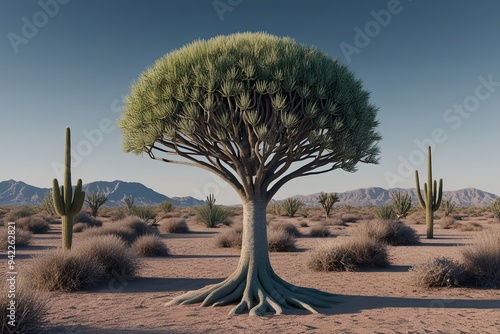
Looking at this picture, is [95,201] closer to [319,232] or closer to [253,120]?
[319,232]

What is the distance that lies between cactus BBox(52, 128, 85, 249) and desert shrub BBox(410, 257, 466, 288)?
10.0 metres

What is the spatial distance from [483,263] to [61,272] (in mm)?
9946

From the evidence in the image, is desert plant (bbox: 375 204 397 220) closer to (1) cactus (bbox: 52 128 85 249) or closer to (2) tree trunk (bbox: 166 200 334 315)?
(1) cactus (bbox: 52 128 85 249)

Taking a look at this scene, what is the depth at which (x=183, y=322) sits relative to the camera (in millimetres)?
6840

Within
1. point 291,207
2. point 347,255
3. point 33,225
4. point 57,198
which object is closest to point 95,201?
point 33,225

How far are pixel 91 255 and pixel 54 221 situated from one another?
80.7ft

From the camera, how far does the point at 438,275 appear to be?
972 centimetres

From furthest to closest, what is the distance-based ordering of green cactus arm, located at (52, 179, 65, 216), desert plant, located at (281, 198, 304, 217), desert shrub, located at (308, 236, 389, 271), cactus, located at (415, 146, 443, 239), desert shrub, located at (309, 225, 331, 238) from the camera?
desert plant, located at (281, 198, 304, 217), desert shrub, located at (309, 225, 331, 238), cactus, located at (415, 146, 443, 239), green cactus arm, located at (52, 179, 65, 216), desert shrub, located at (308, 236, 389, 271)

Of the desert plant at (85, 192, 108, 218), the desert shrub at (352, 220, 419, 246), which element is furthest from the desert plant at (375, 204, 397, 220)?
the desert plant at (85, 192, 108, 218)

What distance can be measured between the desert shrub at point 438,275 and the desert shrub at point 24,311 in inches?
314

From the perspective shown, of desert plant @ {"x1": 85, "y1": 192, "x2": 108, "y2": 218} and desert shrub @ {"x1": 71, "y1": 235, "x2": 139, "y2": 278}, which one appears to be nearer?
desert shrub @ {"x1": 71, "y1": 235, "x2": 139, "y2": 278}

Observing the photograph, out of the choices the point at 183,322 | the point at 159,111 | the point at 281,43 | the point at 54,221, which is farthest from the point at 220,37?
the point at 54,221

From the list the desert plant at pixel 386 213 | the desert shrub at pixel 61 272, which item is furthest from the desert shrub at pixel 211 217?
the desert shrub at pixel 61 272

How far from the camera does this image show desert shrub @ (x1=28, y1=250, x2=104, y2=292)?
9242 millimetres
